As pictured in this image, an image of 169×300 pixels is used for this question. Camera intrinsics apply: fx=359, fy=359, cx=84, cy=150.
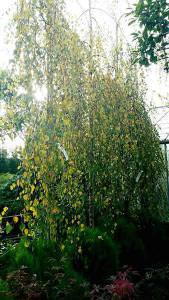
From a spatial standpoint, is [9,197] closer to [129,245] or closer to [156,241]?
[156,241]

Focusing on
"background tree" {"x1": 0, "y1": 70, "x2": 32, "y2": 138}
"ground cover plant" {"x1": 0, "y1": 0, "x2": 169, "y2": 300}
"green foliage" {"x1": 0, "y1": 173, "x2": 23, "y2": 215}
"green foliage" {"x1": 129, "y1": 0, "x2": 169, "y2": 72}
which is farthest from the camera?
"green foliage" {"x1": 0, "y1": 173, "x2": 23, "y2": 215}

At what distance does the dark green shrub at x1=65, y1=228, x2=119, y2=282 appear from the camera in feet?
10.9

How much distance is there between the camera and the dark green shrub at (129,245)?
13.3 ft

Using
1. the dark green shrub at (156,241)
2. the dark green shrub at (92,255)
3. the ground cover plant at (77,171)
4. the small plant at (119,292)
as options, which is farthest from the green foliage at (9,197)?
the small plant at (119,292)

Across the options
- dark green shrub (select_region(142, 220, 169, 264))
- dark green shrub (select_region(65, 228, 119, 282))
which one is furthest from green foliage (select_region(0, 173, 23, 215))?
dark green shrub (select_region(65, 228, 119, 282))

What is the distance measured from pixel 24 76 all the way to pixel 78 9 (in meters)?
1.70

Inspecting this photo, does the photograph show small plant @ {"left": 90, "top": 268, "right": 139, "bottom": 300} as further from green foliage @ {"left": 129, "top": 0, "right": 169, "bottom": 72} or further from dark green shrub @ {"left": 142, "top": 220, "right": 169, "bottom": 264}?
green foliage @ {"left": 129, "top": 0, "right": 169, "bottom": 72}

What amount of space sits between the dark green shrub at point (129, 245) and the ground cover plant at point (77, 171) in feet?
0.04

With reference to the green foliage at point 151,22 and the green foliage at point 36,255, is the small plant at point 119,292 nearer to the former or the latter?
the green foliage at point 36,255

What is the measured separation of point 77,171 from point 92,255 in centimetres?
90

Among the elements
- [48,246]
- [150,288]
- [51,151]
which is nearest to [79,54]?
[51,151]

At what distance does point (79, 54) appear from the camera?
3367mm

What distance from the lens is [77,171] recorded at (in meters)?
3.01

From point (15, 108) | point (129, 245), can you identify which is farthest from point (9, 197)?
point (15, 108)
